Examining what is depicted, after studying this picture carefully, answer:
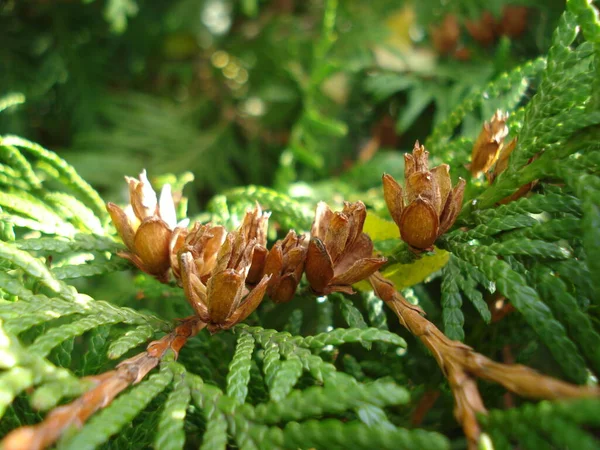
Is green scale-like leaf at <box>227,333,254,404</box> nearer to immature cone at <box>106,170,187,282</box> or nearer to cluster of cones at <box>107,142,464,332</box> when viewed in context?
cluster of cones at <box>107,142,464,332</box>

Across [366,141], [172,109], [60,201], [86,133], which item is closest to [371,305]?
[60,201]

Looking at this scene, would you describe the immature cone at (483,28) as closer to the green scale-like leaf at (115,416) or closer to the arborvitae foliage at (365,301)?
the arborvitae foliage at (365,301)

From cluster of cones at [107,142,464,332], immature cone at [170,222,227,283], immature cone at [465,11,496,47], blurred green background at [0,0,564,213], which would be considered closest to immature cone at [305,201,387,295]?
cluster of cones at [107,142,464,332]

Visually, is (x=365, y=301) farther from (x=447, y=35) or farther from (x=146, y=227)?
(x=447, y=35)

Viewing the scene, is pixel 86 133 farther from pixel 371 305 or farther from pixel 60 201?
pixel 371 305

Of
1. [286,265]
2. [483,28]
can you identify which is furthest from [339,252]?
[483,28]
